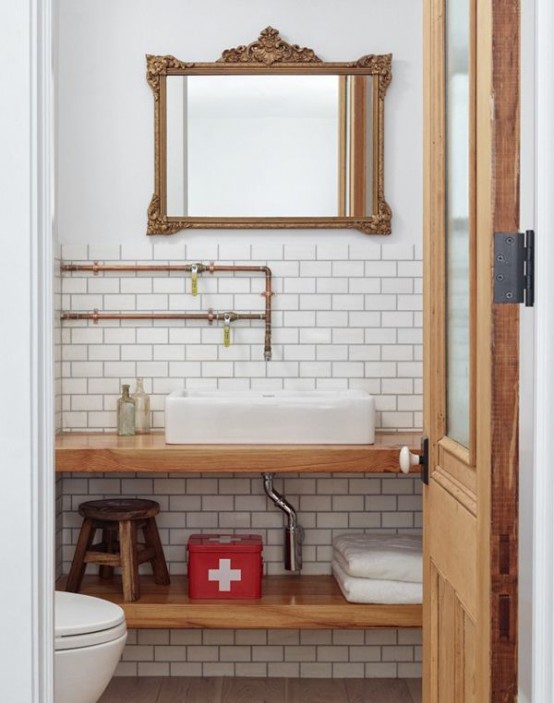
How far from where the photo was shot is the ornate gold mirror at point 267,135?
12.3 feet

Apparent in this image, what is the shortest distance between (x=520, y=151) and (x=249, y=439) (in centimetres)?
209

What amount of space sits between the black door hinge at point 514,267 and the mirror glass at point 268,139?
239 centimetres

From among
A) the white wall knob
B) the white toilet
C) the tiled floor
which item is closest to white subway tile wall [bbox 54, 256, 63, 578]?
the tiled floor

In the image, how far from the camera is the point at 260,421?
3.34 meters

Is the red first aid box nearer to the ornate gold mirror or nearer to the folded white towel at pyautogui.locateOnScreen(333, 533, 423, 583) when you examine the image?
the folded white towel at pyautogui.locateOnScreen(333, 533, 423, 583)

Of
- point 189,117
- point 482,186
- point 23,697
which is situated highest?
point 189,117

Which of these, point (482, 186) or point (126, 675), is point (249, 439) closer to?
point (126, 675)

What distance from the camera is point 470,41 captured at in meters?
1.64

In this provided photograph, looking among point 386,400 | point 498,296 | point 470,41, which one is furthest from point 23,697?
point 386,400

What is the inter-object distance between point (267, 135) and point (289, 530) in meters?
1.53

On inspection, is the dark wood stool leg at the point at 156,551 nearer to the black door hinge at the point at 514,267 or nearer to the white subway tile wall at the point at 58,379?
the white subway tile wall at the point at 58,379

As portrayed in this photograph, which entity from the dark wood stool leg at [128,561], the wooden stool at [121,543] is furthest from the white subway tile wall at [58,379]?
the dark wood stool leg at [128,561]

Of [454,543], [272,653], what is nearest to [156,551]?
[272,653]

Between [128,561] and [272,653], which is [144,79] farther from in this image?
[272,653]
